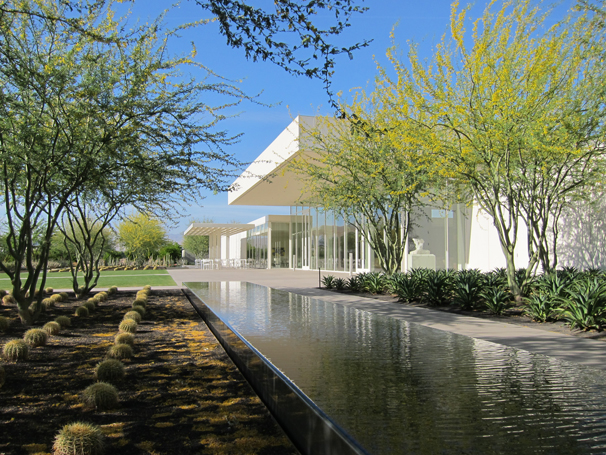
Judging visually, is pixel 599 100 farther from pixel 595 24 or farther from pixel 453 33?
pixel 453 33

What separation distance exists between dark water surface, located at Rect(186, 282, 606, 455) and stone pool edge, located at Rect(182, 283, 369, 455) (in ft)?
0.41

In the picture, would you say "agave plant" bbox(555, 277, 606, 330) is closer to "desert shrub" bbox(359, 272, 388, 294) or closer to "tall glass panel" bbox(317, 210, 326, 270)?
"desert shrub" bbox(359, 272, 388, 294)

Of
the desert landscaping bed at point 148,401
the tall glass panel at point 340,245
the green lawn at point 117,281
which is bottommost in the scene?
the green lawn at point 117,281

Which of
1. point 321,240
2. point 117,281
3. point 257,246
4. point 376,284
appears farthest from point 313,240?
point 376,284

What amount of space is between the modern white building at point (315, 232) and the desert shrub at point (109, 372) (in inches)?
Result: 192

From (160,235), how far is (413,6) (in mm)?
42336

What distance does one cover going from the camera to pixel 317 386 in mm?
3992

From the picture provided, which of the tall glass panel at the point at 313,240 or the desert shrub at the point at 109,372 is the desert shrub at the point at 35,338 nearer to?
the desert shrub at the point at 109,372

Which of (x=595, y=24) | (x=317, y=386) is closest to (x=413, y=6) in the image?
(x=595, y=24)

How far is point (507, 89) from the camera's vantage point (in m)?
8.83

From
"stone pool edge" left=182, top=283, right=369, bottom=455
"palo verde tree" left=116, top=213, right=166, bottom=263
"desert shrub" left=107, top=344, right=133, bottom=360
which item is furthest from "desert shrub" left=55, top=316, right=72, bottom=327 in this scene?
"palo verde tree" left=116, top=213, right=166, bottom=263

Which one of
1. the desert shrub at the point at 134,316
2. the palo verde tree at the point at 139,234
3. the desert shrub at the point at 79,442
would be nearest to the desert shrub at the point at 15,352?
the desert shrub at the point at 134,316

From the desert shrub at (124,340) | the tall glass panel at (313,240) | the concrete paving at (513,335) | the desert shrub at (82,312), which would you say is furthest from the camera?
the tall glass panel at (313,240)

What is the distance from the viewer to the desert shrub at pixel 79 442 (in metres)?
3.13
